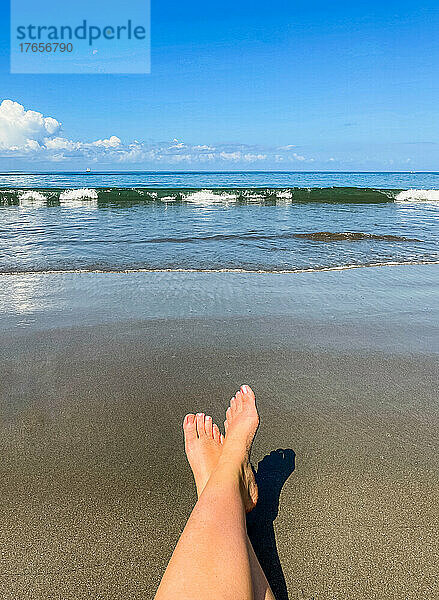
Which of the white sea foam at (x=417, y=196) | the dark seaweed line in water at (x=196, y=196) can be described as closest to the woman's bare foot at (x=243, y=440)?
the dark seaweed line in water at (x=196, y=196)

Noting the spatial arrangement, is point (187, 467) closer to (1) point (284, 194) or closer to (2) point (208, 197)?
(2) point (208, 197)

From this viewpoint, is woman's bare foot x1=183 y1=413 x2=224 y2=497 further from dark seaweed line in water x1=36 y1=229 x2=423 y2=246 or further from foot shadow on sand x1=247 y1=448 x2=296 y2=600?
dark seaweed line in water x1=36 y1=229 x2=423 y2=246

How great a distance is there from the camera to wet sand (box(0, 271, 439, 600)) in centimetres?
170

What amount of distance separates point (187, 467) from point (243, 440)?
1.08ft

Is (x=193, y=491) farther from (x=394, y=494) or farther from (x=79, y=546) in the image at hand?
(x=394, y=494)

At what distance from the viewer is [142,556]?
5.73ft

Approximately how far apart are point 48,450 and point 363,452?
164 centimetres

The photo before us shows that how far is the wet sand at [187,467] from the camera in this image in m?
1.70

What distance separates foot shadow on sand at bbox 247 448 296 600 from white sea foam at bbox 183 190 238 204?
20.4 metres

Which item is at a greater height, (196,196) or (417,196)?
(417,196)

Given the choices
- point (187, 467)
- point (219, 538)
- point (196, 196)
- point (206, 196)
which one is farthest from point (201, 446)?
point (206, 196)

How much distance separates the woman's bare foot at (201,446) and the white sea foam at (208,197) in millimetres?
20219

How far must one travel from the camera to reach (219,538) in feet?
4.88

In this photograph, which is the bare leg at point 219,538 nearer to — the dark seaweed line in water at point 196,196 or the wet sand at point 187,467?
the wet sand at point 187,467
